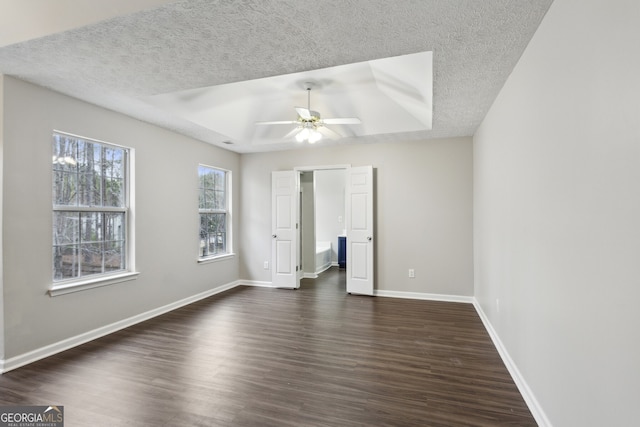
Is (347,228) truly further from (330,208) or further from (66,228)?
(66,228)

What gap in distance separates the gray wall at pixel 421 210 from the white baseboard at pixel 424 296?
6 cm

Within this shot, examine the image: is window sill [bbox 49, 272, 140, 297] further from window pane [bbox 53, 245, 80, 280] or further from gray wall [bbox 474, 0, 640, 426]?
gray wall [bbox 474, 0, 640, 426]

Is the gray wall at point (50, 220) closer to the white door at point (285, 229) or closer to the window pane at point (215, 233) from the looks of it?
the window pane at point (215, 233)

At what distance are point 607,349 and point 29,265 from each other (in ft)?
13.2

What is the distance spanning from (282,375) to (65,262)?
8.15 ft

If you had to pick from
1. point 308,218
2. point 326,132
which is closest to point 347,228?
point 308,218

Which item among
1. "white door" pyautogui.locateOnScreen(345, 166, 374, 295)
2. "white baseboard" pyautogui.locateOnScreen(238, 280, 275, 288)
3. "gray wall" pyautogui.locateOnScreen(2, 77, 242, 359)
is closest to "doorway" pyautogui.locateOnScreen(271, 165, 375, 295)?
"white door" pyautogui.locateOnScreen(345, 166, 374, 295)

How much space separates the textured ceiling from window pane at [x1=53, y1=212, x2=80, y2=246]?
1.21 metres

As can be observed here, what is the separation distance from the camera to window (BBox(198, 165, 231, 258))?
16.5 feet

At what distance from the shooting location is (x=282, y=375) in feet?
8.20

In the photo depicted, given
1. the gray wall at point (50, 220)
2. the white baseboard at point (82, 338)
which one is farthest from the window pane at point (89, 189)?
the white baseboard at point (82, 338)

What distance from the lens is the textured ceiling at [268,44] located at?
1755 millimetres

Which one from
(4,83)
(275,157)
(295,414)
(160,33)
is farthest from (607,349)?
(275,157)

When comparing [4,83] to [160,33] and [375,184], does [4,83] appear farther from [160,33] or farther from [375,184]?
[375,184]
